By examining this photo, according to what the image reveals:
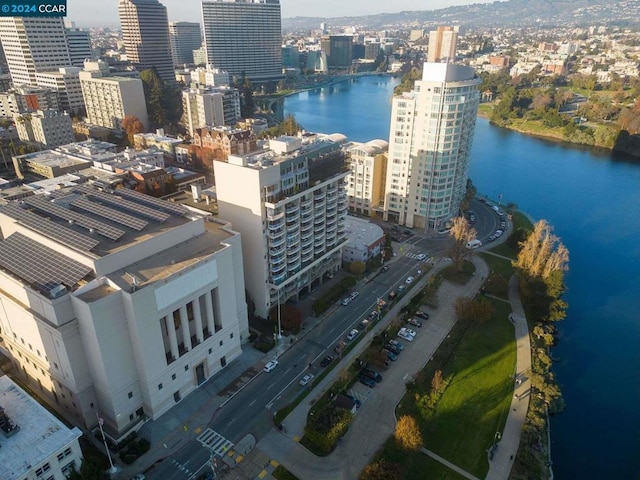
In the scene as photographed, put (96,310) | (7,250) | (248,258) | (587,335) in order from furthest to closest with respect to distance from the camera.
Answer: (587,335)
(248,258)
(7,250)
(96,310)

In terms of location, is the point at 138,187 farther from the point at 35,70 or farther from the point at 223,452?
the point at 35,70

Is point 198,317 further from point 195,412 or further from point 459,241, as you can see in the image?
point 459,241

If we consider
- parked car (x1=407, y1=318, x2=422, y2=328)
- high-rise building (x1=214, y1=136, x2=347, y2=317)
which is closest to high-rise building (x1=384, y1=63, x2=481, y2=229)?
high-rise building (x1=214, y1=136, x2=347, y2=317)

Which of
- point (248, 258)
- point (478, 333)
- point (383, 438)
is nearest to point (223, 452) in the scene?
point (383, 438)

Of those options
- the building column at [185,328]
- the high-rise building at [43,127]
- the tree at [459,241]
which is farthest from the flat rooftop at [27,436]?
the high-rise building at [43,127]

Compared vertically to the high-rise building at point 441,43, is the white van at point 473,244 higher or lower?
lower

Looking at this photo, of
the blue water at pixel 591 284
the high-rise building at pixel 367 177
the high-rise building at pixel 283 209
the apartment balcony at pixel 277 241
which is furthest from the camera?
the high-rise building at pixel 367 177

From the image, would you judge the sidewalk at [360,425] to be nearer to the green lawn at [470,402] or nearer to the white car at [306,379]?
the white car at [306,379]
